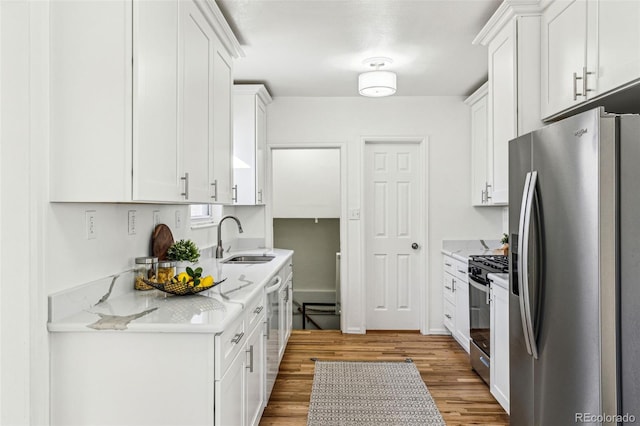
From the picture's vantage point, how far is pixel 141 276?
2.18 metres

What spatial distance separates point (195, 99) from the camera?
7.23 feet

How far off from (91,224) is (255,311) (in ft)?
2.97

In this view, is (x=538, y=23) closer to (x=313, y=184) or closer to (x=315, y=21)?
(x=315, y=21)

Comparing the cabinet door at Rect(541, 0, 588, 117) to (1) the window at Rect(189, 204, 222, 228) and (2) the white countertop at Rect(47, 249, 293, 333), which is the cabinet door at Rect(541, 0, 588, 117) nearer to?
(2) the white countertop at Rect(47, 249, 293, 333)

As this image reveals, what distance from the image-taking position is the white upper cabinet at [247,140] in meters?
3.96

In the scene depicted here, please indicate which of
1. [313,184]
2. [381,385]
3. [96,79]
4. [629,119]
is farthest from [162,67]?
[313,184]

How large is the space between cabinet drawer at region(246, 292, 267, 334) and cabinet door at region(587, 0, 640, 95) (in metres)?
1.87

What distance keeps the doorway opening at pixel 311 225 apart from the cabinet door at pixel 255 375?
124 inches

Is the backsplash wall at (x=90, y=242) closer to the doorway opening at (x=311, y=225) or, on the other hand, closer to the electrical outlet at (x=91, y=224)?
the electrical outlet at (x=91, y=224)

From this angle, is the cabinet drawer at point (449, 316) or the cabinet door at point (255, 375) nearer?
the cabinet door at point (255, 375)

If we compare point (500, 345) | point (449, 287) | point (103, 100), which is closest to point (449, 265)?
point (449, 287)

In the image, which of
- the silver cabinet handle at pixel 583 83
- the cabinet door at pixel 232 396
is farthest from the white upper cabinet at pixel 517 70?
the cabinet door at pixel 232 396

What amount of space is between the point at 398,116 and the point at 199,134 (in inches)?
108

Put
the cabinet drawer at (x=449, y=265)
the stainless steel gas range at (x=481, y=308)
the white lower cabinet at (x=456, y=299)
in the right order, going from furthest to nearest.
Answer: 1. the cabinet drawer at (x=449, y=265)
2. the white lower cabinet at (x=456, y=299)
3. the stainless steel gas range at (x=481, y=308)
